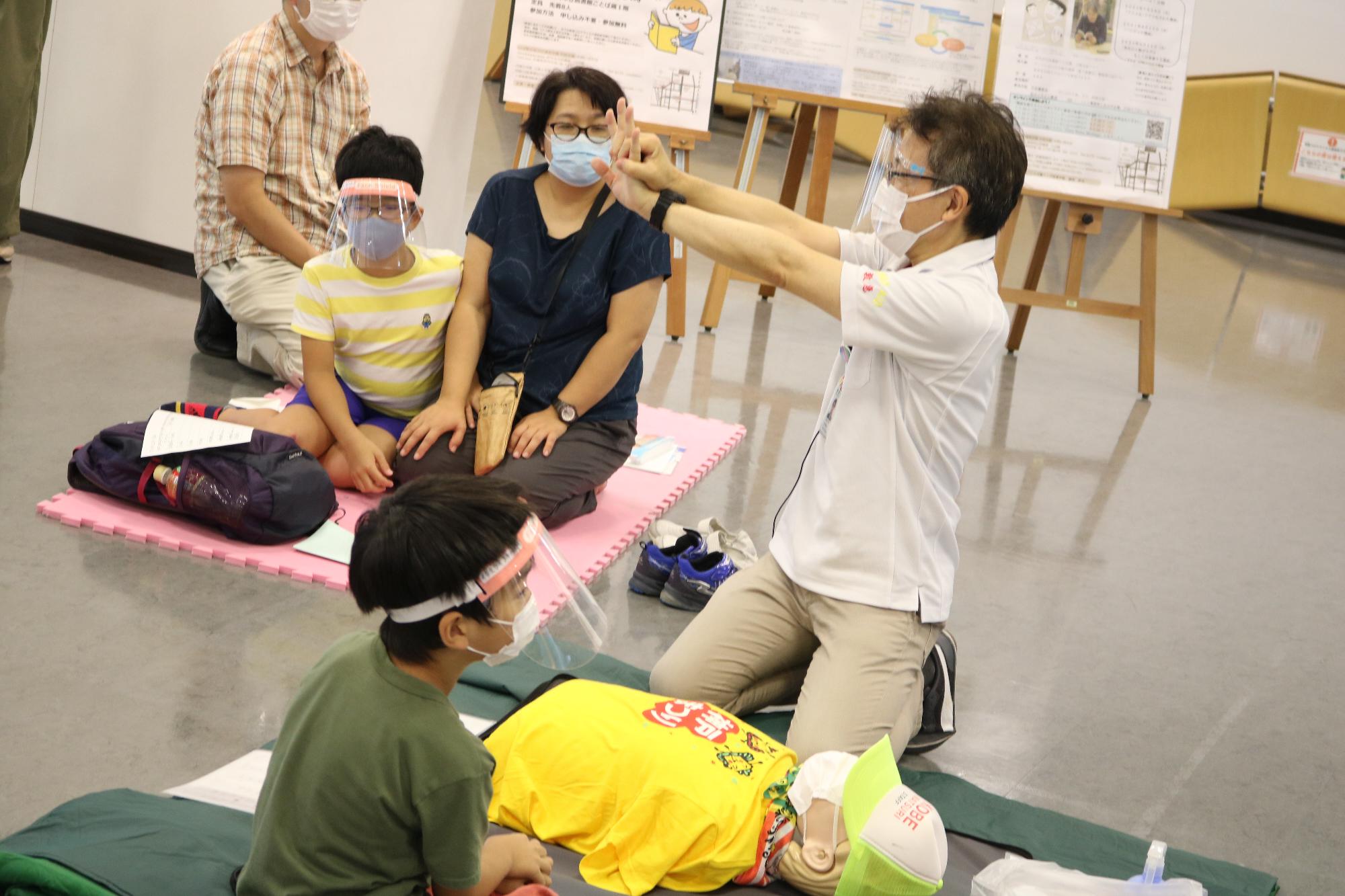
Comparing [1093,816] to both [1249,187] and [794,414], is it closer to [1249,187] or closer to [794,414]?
[794,414]

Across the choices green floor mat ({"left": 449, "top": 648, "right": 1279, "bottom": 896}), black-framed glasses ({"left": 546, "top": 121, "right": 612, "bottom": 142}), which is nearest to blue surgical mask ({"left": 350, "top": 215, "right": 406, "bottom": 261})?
black-framed glasses ({"left": 546, "top": 121, "right": 612, "bottom": 142})

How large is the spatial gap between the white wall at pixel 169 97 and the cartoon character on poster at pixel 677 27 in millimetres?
681

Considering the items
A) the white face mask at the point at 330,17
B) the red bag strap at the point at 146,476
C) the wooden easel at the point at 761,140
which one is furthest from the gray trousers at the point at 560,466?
the wooden easel at the point at 761,140

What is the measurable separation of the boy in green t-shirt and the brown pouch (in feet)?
5.88

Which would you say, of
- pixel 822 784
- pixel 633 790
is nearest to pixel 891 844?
pixel 822 784

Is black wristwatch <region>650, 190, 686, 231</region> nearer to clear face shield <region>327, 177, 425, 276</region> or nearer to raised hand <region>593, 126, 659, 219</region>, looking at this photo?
raised hand <region>593, 126, 659, 219</region>

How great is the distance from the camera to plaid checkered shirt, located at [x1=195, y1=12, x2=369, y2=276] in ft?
13.7

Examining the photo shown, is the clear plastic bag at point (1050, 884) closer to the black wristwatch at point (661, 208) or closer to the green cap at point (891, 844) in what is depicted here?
the green cap at point (891, 844)

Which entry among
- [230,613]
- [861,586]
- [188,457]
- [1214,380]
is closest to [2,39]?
[188,457]

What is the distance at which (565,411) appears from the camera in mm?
3535

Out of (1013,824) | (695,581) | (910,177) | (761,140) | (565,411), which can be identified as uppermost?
(761,140)

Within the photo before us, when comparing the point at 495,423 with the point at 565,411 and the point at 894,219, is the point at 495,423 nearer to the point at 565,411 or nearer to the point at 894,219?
the point at 565,411

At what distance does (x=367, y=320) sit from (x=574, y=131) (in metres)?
0.74

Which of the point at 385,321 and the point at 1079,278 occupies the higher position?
the point at 1079,278
